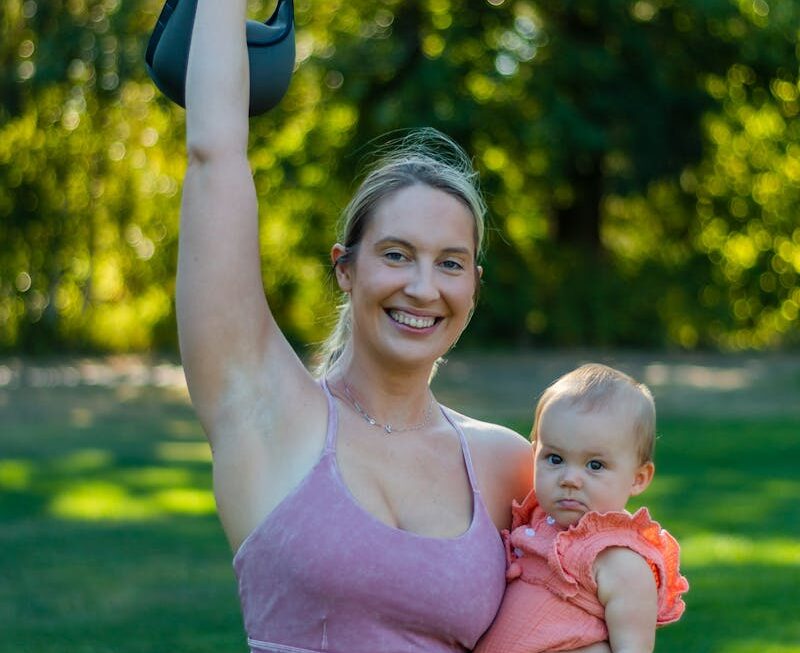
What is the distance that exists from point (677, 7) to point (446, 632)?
593 inches

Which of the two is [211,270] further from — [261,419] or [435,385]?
[435,385]

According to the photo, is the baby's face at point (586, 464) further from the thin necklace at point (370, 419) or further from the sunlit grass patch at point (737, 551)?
the sunlit grass patch at point (737, 551)

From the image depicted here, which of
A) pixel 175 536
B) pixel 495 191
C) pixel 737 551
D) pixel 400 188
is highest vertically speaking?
pixel 400 188

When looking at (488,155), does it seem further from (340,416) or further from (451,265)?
(340,416)

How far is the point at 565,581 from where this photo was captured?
103 inches

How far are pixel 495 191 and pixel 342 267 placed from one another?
13.9 meters

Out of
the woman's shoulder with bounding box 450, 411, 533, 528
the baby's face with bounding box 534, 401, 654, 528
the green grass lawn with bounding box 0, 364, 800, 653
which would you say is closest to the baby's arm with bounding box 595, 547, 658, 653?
the baby's face with bounding box 534, 401, 654, 528

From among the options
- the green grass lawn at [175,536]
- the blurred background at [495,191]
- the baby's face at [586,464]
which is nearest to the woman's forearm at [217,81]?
the baby's face at [586,464]

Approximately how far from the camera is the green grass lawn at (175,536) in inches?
221

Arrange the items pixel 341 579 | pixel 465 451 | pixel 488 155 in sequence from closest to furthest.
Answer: pixel 341 579 < pixel 465 451 < pixel 488 155

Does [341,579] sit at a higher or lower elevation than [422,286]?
lower

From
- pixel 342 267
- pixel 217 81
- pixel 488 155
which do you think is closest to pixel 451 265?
pixel 342 267

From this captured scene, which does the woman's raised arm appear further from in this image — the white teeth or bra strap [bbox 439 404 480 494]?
bra strap [bbox 439 404 480 494]

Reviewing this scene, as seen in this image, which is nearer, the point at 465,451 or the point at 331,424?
the point at 331,424
